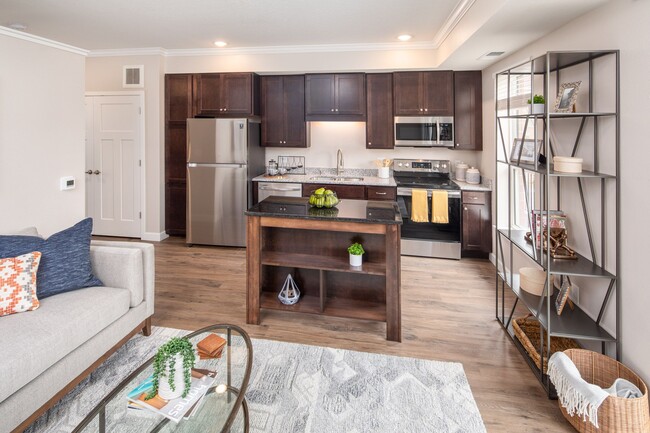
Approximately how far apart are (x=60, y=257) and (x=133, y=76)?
4.05m

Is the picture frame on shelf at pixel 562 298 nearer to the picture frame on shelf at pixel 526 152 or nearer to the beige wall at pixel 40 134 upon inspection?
the picture frame on shelf at pixel 526 152

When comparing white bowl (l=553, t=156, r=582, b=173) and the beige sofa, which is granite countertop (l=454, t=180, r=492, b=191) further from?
the beige sofa

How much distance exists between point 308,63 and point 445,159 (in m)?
2.33

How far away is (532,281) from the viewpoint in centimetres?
268

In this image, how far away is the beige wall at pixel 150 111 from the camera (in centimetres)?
542

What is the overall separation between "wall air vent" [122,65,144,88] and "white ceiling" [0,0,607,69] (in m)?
0.39

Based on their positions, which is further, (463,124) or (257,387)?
(463,124)

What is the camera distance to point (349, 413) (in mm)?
2016

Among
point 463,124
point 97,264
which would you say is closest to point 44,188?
point 97,264

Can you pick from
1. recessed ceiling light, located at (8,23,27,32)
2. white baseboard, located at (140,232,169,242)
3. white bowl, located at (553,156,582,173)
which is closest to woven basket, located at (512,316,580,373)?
white bowl, located at (553,156,582,173)

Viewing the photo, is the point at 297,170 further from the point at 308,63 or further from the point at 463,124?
the point at 463,124

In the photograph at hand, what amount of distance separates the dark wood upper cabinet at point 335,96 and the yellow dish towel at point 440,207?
153cm

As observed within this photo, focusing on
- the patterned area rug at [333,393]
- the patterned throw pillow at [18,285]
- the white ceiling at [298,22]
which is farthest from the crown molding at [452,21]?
the patterned throw pillow at [18,285]

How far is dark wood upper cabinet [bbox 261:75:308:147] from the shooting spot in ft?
17.6
